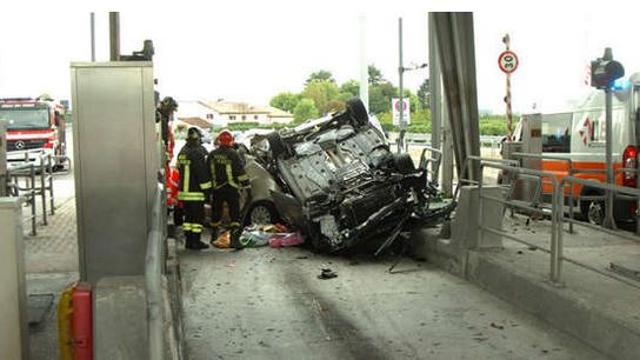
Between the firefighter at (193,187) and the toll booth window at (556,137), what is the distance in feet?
23.2

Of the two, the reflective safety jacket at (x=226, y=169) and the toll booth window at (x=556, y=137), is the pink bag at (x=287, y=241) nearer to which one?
the reflective safety jacket at (x=226, y=169)

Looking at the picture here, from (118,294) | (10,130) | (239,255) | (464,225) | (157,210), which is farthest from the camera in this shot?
(10,130)

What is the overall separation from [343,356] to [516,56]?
11.1 metres

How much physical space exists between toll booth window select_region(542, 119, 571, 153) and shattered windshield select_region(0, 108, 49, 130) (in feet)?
68.0

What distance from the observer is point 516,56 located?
15.2 metres

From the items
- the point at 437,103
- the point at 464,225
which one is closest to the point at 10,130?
the point at 437,103

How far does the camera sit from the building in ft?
285

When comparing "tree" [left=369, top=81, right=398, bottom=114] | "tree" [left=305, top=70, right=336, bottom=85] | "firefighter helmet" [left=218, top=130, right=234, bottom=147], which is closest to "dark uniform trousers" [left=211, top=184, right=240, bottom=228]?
"firefighter helmet" [left=218, top=130, right=234, bottom=147]

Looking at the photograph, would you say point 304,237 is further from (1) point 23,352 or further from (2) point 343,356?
(1) point 23,352

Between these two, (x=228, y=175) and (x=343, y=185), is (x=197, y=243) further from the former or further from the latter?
(x=343, y=185)

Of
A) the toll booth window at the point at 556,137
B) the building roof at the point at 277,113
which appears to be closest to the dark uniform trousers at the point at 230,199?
the toll booth window at the point at 556,137

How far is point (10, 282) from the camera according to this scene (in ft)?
14.4

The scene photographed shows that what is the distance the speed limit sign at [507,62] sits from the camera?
14992mm

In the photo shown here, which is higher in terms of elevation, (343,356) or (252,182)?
(252,182)
